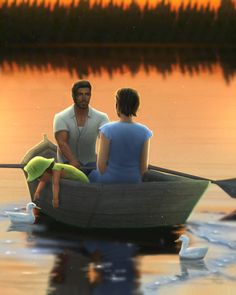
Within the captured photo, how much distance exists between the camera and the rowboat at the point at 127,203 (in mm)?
14797

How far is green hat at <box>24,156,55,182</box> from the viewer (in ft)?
50.1

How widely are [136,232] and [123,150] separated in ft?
2.59

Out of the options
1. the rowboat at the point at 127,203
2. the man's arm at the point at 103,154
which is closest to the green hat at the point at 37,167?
the rowboat at the point at 127,203

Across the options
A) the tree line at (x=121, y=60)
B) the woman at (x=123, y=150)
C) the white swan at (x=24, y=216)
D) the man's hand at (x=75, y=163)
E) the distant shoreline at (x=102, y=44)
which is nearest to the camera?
the woman at (x=123, y=150)

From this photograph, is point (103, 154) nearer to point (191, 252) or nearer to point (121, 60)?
point (191, 252)

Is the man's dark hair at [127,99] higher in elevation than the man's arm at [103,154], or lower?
higher

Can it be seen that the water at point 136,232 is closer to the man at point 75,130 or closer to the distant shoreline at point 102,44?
the man at point 75,130

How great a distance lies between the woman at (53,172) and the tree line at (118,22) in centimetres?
4641

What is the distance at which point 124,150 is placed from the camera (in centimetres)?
1505

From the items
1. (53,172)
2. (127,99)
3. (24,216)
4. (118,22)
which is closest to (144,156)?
(127,99)

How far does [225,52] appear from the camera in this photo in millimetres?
71938

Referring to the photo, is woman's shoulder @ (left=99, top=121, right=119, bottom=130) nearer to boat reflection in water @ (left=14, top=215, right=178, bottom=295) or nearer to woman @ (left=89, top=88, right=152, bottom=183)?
woman @ (left=89, top=88, right=152, bottom=183)

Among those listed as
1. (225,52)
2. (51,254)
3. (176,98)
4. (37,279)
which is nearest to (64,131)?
(51,254)

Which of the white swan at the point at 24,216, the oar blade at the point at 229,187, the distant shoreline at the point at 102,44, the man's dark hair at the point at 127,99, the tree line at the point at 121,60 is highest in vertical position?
A: the man's dark hair at the point at 127,99
